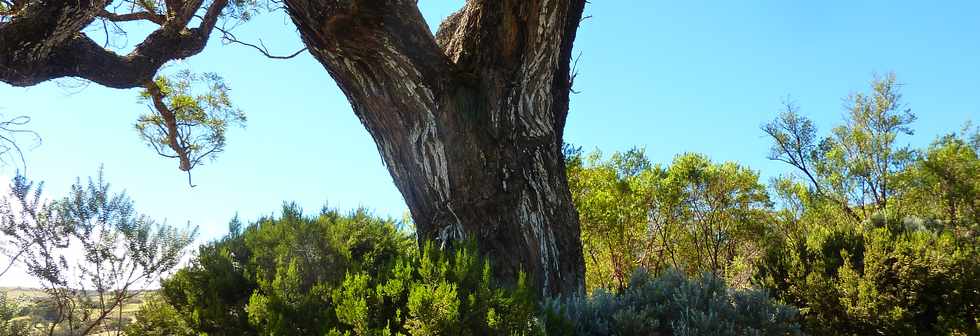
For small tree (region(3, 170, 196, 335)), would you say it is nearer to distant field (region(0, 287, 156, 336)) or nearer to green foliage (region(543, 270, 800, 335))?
distant field (region(0, 287, 156, 336))

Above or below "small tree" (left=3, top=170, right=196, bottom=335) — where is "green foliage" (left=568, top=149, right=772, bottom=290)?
above

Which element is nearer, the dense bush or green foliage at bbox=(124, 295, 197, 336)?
green foliage at bbox=(124, 295, 197, 336)

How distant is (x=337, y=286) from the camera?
3494 mm

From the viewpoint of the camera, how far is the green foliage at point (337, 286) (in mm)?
2799

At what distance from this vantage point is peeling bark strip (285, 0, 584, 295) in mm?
4418

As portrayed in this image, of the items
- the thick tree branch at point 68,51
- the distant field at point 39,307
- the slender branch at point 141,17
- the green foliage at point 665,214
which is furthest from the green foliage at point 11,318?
the green foliage at point 665,214

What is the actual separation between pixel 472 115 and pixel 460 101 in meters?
0.16

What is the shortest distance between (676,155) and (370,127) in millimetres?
8203

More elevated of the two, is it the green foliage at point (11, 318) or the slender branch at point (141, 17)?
the slender branch at point (141, 17)

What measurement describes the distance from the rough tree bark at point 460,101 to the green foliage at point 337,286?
0.62 m

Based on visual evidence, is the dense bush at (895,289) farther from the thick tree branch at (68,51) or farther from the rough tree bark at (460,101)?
the thick tree branch at (68,51)

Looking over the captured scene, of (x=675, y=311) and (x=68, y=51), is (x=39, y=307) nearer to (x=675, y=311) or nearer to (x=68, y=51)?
(x=68, y=51)

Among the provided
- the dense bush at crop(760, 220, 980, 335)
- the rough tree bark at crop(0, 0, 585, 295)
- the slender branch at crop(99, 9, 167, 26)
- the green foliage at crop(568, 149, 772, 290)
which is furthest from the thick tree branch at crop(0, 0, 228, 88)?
the green foliage at crop(568, 149, 772, 290)

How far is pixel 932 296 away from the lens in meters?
4.53
